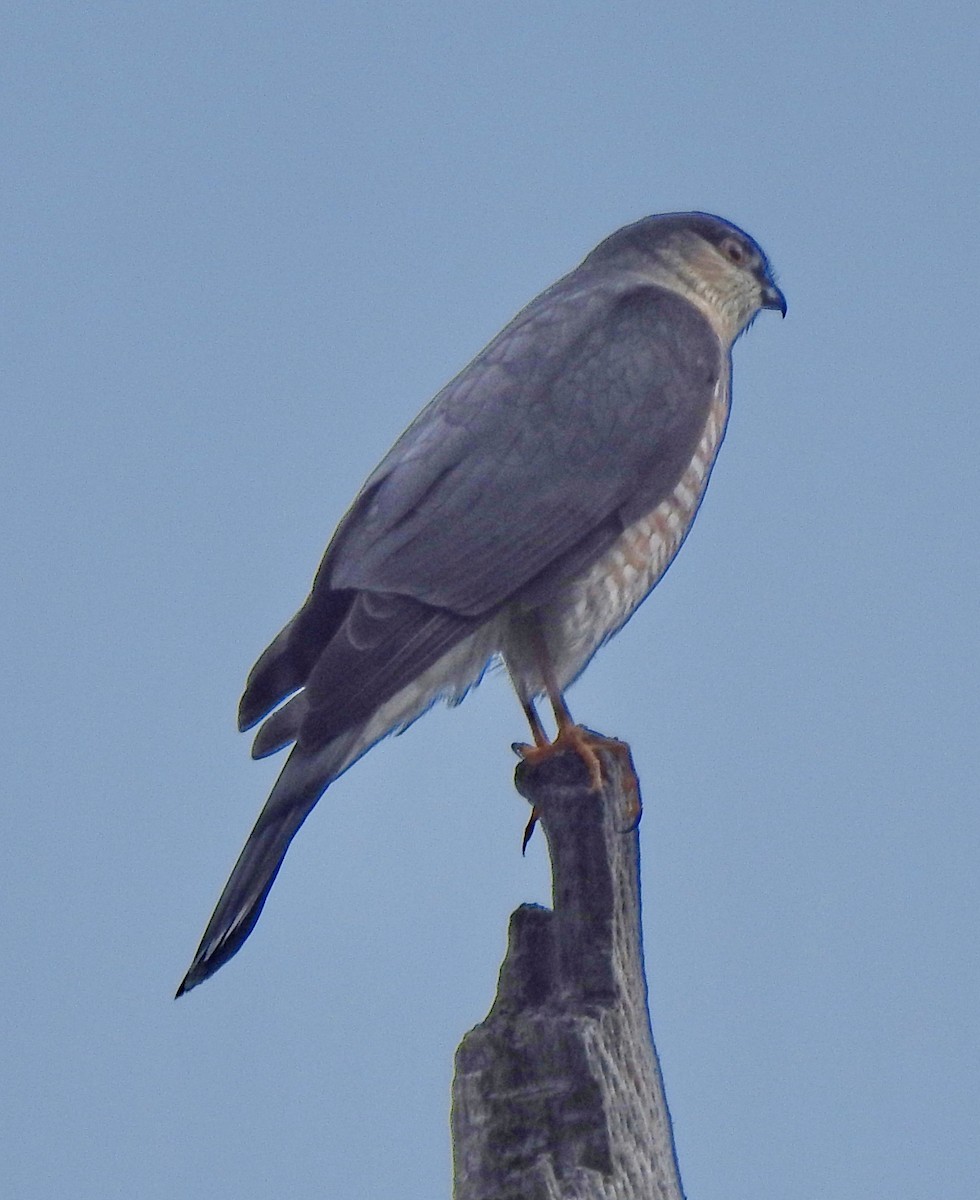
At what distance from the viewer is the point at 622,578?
4.50 metres

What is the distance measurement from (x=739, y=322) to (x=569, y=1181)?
3673 millimetres

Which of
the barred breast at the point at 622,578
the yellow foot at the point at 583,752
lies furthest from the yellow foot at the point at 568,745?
the barred breast at the point at 622,578

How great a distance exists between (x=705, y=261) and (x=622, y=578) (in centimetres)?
165

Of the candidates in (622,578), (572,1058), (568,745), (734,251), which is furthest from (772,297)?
(572,1058)

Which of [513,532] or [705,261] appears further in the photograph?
[705,261]

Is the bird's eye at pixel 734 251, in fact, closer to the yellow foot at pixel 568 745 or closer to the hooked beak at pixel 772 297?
the hooked beak at pixel 772 297

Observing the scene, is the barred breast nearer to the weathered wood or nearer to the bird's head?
the bird's head

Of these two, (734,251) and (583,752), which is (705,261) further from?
(583,752)

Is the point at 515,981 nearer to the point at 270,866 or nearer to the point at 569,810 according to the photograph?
the point at 569,810

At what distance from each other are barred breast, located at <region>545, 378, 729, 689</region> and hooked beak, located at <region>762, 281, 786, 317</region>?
3.78 feet

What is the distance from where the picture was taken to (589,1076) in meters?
2.81

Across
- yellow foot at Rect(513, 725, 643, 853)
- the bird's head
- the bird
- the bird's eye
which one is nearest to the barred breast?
the bird

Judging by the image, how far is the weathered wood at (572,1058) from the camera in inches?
110

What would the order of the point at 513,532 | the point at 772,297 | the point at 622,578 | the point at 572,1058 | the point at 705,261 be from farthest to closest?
the point at 772,297 < the point at 705,261 < the point at 622,578 < the point at 513,532 < the point at 572,1058
